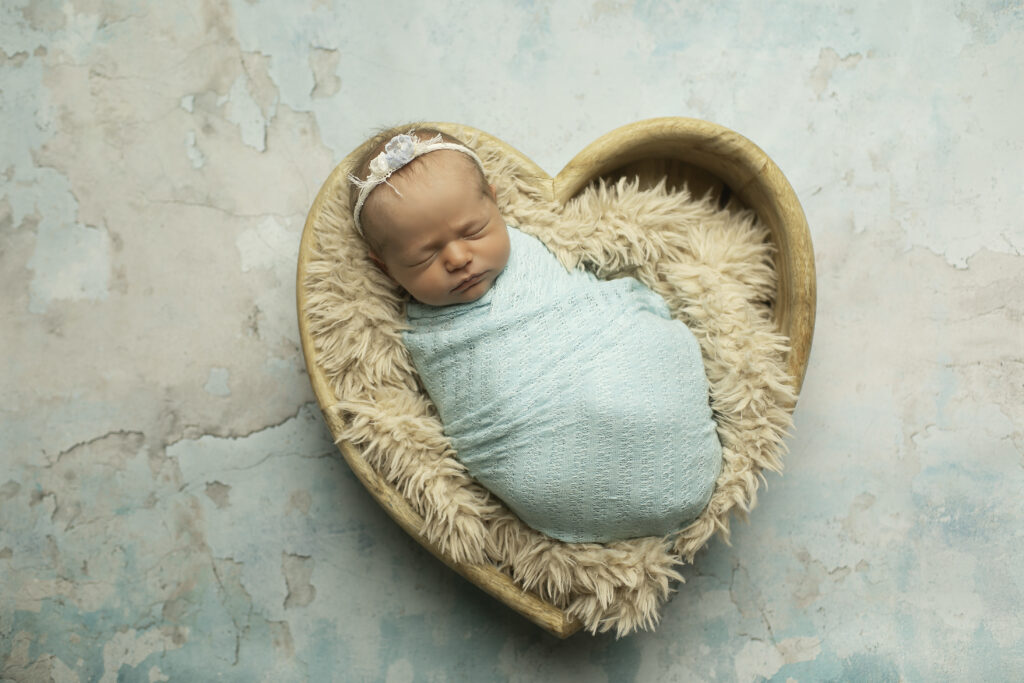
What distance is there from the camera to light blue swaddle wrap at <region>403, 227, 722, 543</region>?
947 millimetres

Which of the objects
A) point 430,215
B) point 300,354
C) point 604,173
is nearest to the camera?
point 430,215

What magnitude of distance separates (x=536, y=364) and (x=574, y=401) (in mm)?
74

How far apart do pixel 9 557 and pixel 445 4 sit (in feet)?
3.93

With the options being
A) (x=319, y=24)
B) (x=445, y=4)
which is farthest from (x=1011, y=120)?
(x=319, y=24)

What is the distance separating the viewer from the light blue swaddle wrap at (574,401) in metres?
0.95

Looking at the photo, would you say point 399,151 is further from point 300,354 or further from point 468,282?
point 300,354

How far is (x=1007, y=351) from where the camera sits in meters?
1.18

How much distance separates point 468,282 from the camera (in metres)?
0.96

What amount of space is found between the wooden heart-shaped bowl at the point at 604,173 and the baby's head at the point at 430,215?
9 centimetres

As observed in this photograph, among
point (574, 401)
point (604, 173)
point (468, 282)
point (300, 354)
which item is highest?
point (604, 173)

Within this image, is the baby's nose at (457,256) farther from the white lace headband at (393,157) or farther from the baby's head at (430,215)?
the white lace headband at (393,157)

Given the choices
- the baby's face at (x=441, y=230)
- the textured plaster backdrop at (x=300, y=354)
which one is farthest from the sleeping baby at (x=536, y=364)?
the textured plaster backdrop at (x=300, y=354)

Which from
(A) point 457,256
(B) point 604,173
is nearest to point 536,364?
(A) point 457,256

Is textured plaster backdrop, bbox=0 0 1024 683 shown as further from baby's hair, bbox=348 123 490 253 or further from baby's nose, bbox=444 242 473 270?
baby's nose, bbox=444 242 473 270
